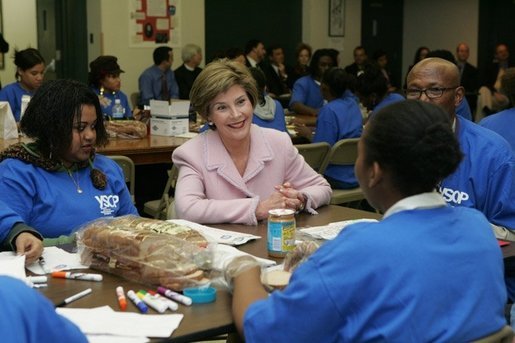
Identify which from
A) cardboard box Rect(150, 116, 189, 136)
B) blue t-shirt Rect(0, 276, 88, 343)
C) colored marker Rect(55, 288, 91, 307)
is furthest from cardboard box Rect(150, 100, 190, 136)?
blue t-shirt Rect(0, 276, 88, 343)

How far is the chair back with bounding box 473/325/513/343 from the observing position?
1589 mm

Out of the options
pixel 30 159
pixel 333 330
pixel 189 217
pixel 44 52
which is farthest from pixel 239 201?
pixel 44 52

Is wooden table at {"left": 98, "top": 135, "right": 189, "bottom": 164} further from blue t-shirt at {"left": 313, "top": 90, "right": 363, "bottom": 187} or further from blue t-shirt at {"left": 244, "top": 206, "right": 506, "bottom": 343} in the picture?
blue t-shirt at {"left": 244, "top": 206, "right": 506, "bottom": 343}

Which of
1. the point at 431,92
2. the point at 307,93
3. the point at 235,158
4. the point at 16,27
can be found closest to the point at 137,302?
the point at 235,158

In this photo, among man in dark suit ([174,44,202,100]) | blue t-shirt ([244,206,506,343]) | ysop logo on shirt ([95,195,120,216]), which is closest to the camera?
blue t-shirt ([244,206,506,343])

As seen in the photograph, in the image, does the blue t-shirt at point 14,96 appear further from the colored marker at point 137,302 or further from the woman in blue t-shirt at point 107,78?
the colored marker at point 137,302

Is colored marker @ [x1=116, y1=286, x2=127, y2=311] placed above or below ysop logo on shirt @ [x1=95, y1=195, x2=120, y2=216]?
below

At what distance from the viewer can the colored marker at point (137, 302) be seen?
196 cm

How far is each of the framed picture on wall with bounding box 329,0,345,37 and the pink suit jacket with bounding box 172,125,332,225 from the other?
30.3 ft

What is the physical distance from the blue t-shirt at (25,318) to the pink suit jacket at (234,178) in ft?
5.07

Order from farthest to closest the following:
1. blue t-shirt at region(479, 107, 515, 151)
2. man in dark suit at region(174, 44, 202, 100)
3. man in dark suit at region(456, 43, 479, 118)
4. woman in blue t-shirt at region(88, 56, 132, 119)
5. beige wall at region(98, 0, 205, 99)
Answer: man in dark suit at region(456, 43, 479, 118) → man in dark suit at region(174, 44, 202, 100) → beige wall at region(98, 0, 205, 99) → woman in blue t-shirt at region(88, 56, 132, 119) → blue t-shirt at region(479, 107, 515, 151)

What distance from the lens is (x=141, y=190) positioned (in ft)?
18.4

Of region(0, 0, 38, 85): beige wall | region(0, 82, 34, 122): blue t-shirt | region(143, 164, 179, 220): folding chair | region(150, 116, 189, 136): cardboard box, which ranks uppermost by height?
region(0, 0, 38, 85): beige wall

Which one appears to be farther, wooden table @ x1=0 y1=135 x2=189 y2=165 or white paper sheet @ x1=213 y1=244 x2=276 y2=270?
wooden table @ x1=0 y1=135 x2=189 y2=165
